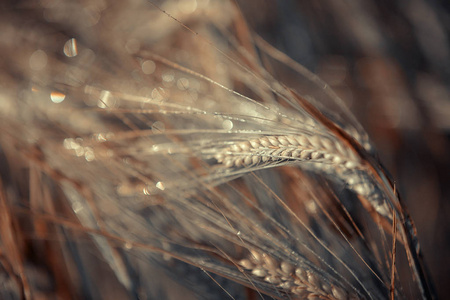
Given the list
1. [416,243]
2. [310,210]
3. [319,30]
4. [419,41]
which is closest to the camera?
[416,243]

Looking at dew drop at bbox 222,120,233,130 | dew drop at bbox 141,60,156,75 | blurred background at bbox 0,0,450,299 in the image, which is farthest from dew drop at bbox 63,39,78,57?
dew drop at bbox 222,120,233,130

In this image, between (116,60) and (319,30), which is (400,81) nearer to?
(319,30)

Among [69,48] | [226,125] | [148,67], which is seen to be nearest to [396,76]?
[226,125]

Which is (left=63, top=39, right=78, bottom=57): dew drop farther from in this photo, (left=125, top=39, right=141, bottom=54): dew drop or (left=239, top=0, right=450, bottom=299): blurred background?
(left=239, top=0, right=450, bottom=299): blurred background

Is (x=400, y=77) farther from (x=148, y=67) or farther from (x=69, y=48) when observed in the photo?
(x=69, y=48)

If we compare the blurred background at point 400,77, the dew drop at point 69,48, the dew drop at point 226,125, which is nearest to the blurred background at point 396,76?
the blurred background at point 400,77

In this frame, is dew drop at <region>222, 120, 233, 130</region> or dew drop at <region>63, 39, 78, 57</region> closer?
dew drop at <region>222, 120, 233, 130</region>

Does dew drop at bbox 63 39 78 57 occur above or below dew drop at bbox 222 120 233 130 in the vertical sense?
above

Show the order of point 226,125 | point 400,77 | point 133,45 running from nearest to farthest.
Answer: point 226,125 → point 400,77 → point 133,45

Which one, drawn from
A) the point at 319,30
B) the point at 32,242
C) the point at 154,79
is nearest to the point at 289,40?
the point at 319,30

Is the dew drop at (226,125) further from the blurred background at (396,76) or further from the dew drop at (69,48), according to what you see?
the dew drop at (69,48)

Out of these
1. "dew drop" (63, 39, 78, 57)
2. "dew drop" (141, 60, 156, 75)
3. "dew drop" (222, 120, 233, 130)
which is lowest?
"dew drop" (222, 120, 233, 130)
